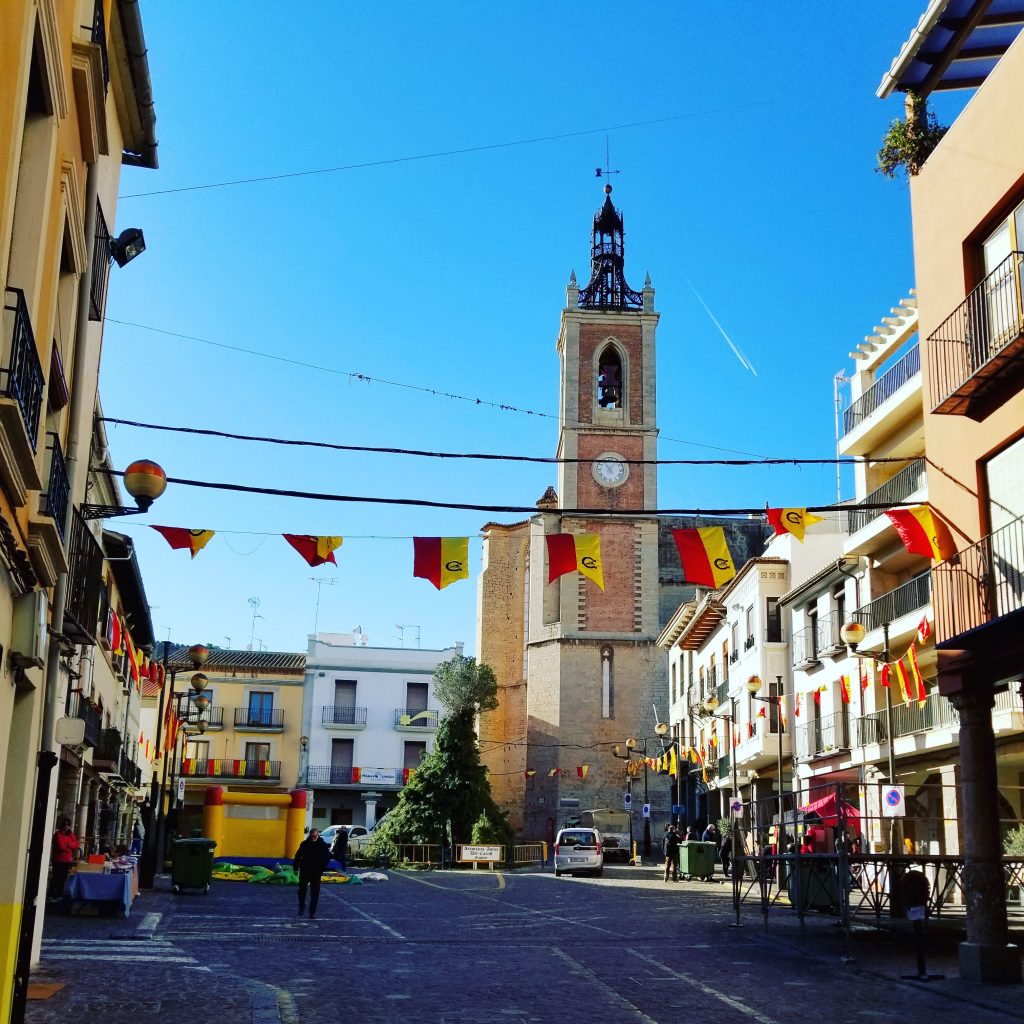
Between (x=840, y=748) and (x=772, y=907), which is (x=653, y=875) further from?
(x=772, y=907)

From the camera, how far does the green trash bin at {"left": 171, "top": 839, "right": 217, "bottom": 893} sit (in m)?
23.5

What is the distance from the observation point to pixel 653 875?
127 ft

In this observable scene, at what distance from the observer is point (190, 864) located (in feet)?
77.3

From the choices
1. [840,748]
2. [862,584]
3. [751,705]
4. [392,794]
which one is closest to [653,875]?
[751,705]

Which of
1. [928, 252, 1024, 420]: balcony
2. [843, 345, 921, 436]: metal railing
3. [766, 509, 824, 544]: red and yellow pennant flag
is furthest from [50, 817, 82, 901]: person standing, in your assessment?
[843, 345, 921, 436]: metal railing

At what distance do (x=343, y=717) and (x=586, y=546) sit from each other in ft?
142

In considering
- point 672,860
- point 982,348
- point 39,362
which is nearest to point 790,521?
point 982,348

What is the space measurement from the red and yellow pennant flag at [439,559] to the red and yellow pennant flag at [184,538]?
112 inches

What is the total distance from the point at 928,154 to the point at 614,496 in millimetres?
43041

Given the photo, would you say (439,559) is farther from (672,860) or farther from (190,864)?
(672,860)

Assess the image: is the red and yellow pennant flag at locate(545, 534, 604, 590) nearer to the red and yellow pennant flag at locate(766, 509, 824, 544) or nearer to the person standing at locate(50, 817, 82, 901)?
the red and yellow pennant flag at locate(766, 509, 824, 544)

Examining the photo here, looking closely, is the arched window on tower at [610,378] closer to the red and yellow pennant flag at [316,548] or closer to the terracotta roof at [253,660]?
the terracotta roof at [253,660]

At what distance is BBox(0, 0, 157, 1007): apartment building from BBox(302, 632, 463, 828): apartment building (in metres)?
47.2

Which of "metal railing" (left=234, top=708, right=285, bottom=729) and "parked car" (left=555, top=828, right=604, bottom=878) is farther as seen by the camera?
"metal railing" (left=234, top=708, right=285, bottom=729)
